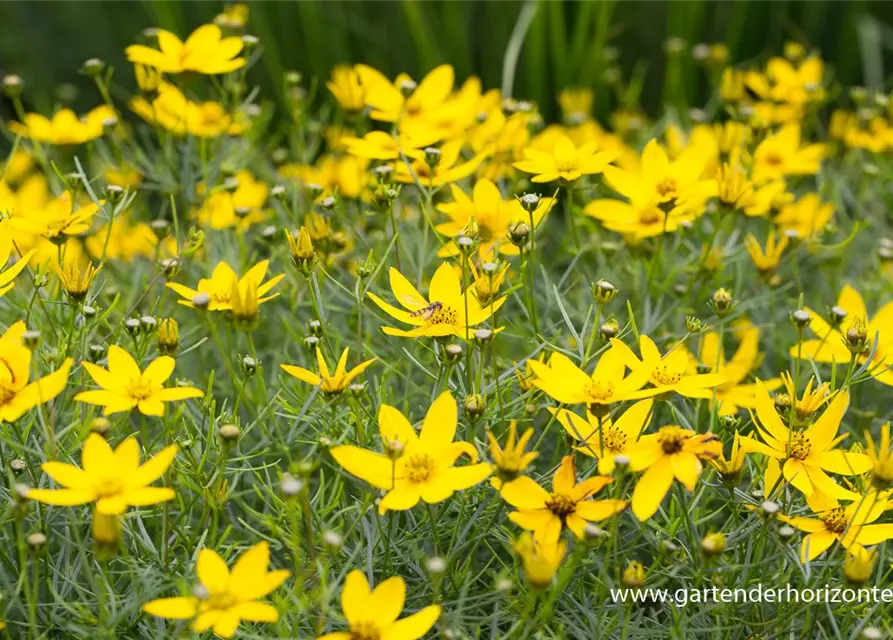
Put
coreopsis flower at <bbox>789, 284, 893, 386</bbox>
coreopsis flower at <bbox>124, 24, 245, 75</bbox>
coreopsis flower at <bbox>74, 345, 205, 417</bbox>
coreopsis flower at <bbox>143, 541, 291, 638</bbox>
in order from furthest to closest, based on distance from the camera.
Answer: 1. coreopsis flower at <bbox>124, 24, 245, 75</bbox>
2. coreopsis flower at <bbox>789, 284, 893, 386</bbox>
3. coreopsis flower at <bbox>74, 345, 205, 417</bbox>
4. coreopsis flower at <bbox>143, 541, 291, 638</bbox>

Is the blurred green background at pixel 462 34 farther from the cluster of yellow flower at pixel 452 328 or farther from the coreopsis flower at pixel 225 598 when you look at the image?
the coreopsis flower at pixel 225 598

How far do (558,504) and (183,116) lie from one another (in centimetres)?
79

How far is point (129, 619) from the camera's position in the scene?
0.85 meters

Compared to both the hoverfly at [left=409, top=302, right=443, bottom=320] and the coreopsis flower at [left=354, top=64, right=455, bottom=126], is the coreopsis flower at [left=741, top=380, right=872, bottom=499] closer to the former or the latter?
the hoverfly at [left=409, top=302, right=443, bottom=320]

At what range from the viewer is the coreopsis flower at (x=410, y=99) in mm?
1302

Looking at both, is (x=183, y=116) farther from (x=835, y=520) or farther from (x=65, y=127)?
(x=835, y=520)

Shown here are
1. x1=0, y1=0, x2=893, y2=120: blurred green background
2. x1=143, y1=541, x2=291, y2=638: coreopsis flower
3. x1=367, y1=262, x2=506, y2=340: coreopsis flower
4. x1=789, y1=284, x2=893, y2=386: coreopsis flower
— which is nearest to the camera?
x1=143, y1=541, x2=291, y2=638: coreopsis flower

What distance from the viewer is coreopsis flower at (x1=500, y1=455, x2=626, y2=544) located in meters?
0.77

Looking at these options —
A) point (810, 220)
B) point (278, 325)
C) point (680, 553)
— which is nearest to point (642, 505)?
point (680, 553)

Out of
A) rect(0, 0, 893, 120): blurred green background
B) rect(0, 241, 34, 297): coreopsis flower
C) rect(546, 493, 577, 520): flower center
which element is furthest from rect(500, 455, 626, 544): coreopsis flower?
rect(0, 0, 893, 120): blurred green background

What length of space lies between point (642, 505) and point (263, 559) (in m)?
0.27

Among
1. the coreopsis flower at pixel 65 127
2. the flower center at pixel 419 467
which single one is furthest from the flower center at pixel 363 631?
the coreopsis flower at pixel 65 127

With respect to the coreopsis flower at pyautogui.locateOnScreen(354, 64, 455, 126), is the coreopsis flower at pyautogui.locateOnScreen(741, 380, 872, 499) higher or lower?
lower

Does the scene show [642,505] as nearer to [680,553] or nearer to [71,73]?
[680,553]
